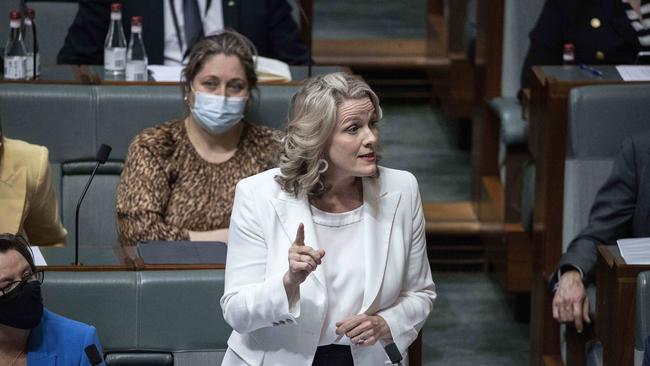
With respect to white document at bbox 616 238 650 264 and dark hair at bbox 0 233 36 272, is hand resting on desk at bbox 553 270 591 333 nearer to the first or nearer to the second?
white document at bbox 616 238 650 264

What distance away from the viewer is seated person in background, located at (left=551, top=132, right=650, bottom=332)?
2.56 m

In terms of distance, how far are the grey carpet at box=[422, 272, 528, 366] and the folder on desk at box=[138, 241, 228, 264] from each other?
102cm

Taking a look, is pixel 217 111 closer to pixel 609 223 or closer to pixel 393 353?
pixel 609 223

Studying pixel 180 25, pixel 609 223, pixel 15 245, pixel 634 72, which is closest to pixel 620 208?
pixel 609 223

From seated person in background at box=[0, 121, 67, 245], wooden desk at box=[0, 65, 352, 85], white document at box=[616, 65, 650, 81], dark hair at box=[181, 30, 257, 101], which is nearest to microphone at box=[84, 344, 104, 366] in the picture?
seated person in background at box=[0, 121, 67, 245]

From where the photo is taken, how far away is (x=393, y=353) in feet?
6.45

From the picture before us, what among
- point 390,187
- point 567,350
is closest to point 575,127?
point 567,350

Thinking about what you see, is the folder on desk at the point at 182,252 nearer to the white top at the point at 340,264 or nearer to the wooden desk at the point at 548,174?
the white top at the point at 340,264

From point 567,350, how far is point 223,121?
2.61ft

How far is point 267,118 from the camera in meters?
2.96

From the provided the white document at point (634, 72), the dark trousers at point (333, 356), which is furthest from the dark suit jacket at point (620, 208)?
the dark trousers at point (333, 356)

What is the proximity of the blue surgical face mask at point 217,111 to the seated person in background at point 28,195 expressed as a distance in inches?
12.6

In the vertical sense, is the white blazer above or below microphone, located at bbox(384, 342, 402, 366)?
above

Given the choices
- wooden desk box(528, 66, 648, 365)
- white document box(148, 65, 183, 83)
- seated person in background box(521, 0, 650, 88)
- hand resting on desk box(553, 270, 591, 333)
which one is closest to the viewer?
hand resting on desk box(553, 270, 591, 333)
